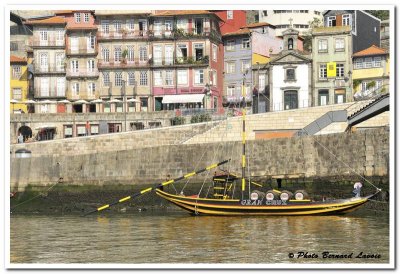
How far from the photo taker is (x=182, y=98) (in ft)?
196

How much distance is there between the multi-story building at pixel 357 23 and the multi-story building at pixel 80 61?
15192 mm

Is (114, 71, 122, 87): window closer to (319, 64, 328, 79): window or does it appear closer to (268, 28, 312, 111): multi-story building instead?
(268, 28, 312, 111): multi-story building

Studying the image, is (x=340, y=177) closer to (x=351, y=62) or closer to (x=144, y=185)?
(x=144, y=185)

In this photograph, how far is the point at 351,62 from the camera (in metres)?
58.7

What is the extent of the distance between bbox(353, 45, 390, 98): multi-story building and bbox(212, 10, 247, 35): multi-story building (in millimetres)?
9312

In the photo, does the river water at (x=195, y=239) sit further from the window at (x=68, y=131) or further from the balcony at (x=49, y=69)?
the balcony at (x=49, y=69)

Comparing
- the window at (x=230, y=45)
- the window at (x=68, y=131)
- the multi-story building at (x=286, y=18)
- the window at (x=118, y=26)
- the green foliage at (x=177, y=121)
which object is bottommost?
the window at (x=68, y=131)

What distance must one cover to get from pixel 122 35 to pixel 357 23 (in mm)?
14933

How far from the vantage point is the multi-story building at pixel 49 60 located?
2411 inches

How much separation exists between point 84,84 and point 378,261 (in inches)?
1640

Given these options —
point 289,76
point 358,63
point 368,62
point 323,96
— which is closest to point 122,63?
point 289,76

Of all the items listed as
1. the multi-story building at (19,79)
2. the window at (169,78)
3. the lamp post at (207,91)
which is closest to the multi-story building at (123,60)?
the window at (169,78)

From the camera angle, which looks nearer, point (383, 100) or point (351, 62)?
point (383, 100)

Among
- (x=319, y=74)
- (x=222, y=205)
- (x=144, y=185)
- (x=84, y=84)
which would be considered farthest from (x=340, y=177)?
(x=84, y=84)
